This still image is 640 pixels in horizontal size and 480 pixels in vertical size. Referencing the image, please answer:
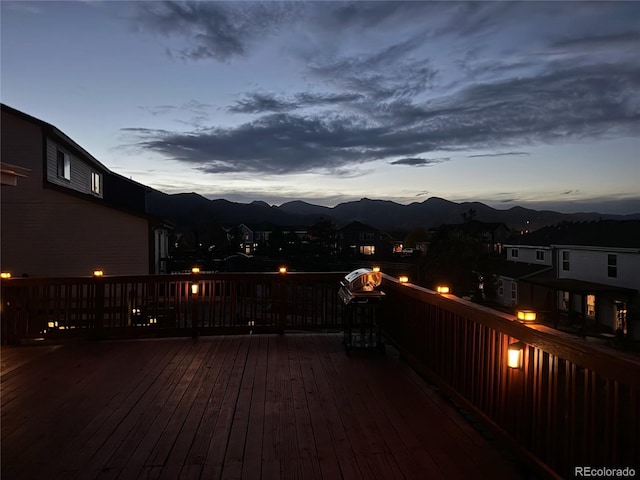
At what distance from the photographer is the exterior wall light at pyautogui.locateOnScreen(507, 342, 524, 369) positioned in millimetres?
2303

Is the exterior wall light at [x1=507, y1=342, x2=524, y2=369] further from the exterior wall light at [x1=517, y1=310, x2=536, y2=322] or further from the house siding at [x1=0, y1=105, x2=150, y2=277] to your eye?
the house siding at [x1=0, y1=105, x2=150, y2=277]

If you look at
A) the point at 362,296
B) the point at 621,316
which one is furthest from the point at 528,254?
the point at 362,296

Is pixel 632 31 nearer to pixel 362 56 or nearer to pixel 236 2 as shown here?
pixel 362 56

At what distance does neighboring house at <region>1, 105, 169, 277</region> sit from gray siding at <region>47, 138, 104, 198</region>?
0.03 meters

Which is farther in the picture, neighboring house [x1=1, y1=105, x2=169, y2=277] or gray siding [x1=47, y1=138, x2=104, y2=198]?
gray siding [x1=47, y1=138, x2=104, y2=198]

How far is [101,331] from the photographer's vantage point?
5527 mm

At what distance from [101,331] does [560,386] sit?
524cm

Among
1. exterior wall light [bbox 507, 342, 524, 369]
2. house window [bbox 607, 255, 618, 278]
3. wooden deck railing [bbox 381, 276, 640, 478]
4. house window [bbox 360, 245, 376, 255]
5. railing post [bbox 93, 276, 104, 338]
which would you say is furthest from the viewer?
house window [bbox 360, 245, 376, 255]

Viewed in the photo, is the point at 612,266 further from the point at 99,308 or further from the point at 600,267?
the point at 99,308

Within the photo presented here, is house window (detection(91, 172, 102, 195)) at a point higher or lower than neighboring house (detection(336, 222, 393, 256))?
higher

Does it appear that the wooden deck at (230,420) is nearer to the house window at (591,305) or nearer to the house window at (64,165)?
the house window at (64,165)

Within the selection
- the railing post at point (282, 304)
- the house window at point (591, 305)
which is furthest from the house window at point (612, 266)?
the railing post at point (282, 304)

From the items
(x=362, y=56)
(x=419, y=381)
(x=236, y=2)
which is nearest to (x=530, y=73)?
(x=362, y=56)

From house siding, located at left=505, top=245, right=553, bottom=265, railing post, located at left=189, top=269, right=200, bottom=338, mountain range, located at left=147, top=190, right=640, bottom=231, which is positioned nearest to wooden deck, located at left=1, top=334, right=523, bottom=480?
railing post, located at left=189, top=269, right=200, bottom=338
